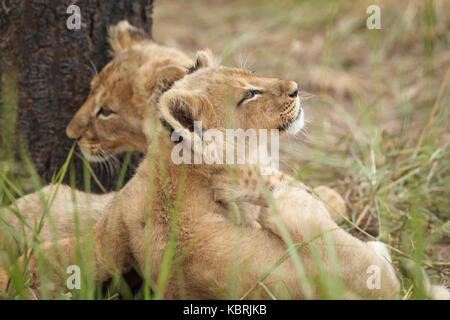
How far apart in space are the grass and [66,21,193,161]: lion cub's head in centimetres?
40

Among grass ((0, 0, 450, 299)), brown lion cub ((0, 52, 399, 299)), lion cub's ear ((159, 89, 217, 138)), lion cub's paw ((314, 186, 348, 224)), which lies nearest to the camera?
brown lion cub ((0, 52, 399, 299))

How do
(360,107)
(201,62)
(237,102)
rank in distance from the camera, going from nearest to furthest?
1. (237,102)
2. (201,62)
3. (360,107)

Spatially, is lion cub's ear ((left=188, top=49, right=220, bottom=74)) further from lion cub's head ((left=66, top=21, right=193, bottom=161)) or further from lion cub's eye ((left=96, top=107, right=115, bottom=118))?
lion cub's eye ((left=96, top=107, right=115, bottom=118))

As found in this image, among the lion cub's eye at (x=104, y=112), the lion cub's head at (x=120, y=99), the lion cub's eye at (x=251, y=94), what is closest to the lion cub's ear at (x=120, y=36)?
the lion cub's head at (x=120, y=99)

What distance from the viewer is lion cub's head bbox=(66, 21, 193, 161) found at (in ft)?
11.1

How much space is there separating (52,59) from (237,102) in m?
1.28

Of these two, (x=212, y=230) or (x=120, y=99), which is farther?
(x=120, y=99)

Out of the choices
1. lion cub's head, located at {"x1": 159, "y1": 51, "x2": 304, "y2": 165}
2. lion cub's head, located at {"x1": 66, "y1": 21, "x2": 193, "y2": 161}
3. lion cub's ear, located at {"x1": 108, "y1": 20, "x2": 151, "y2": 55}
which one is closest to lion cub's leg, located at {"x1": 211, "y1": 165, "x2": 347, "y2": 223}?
lion cub's head, located at {"x1": 159, "y1": 51, "x2": 304, "y2": 165}

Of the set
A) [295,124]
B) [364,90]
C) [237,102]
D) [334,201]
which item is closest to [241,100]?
[237,102]

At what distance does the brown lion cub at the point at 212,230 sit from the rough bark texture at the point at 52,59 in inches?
35.7

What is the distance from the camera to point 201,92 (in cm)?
266

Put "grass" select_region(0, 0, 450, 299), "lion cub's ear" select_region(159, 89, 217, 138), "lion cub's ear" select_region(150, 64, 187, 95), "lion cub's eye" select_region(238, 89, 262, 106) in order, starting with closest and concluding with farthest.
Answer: "lion cub's ear" select_region(159, 89, 217, 138) < "lion cub's eye" select_region(238, 89, 262, 106) < "grass" select_region(0, 0, 450, 299) < "lion cub's ear" select_region(150, 64, 187, 95)

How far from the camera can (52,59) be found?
10.8 feet

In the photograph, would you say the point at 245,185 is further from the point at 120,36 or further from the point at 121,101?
the point at 120,36
